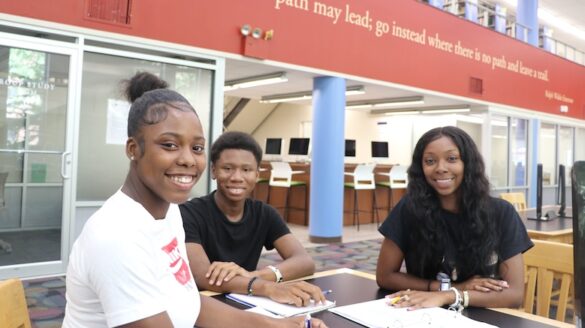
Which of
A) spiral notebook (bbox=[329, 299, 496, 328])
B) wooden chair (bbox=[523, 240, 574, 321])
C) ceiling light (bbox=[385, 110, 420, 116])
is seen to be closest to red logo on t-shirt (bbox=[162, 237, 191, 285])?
spiral notebook (bbox=[329, 299, 496, 328])

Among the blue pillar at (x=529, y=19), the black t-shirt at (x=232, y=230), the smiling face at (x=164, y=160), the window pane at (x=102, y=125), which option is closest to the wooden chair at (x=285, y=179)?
the window pane at (x=102, y=125)

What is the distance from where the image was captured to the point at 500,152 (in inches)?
319

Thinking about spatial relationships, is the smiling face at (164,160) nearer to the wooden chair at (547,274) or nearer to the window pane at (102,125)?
the wooden chair at (547,274)

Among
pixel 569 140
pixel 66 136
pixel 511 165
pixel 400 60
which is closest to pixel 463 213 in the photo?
pixel 66 136

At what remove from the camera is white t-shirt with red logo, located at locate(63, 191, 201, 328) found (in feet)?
2.65

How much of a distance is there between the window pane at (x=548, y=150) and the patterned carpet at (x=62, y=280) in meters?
5.22

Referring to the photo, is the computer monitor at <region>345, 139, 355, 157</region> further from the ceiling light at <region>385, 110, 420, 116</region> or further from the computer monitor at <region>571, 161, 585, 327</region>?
the computer monitor at <region>571, 161, 585, 327</region>

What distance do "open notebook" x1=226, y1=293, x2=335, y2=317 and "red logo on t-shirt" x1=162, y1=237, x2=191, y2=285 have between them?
0.32 meters

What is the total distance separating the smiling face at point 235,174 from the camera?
187 centimetres

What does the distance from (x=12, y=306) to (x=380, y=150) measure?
863 cm

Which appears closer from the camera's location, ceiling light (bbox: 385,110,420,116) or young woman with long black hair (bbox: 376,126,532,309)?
young woman with long black hair (bbox: 376,126,532,309)

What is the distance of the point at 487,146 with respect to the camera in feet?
25.2

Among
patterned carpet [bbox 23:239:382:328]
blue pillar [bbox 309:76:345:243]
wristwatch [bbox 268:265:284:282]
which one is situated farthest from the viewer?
blue pillar [bbox 309:76:345:243]

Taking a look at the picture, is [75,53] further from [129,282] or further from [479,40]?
[479,40]
